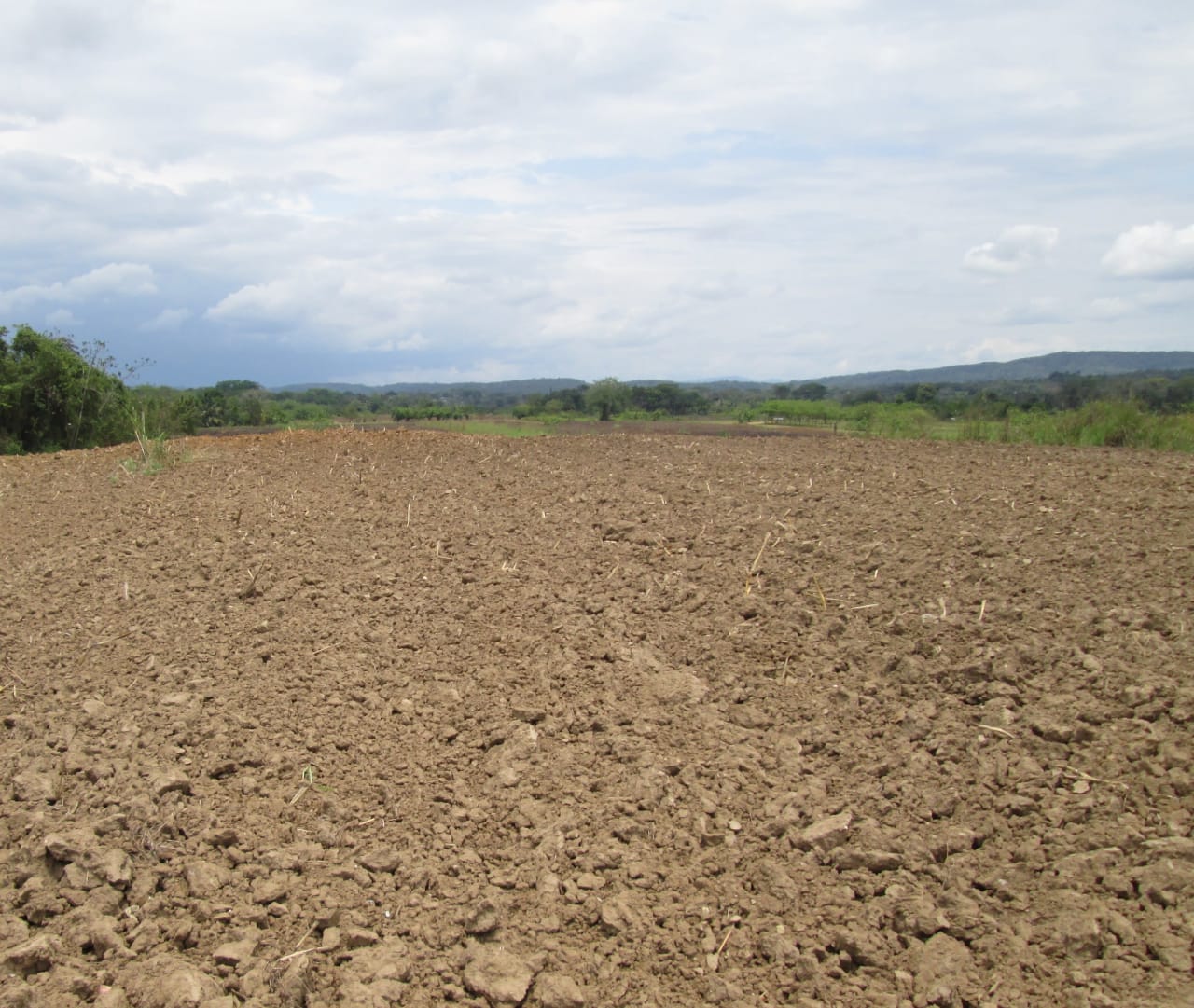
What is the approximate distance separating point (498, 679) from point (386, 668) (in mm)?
548

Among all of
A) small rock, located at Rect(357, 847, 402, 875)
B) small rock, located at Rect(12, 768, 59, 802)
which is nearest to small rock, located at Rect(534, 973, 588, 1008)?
small rock, located at Rect(357, 847, 402, 875)

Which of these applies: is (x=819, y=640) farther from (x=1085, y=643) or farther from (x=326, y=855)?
(x=326, y=855)

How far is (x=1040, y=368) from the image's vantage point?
168ft

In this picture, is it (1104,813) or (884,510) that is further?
(884,510)

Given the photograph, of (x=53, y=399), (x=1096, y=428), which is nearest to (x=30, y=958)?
(x=1096, y=428)

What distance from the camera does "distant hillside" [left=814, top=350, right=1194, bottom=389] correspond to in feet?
125

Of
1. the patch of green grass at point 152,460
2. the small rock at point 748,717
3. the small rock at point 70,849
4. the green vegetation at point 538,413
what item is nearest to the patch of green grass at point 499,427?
the green vegetation at point 538,413

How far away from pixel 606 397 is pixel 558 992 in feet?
63.8

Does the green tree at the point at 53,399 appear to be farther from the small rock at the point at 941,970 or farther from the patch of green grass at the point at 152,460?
the small rock at the point at 941,970

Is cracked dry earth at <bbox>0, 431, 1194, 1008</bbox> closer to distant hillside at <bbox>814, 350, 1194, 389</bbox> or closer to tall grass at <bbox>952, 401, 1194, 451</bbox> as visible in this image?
tall grass at <bbox>952, 401, 1194, 451</bbox>

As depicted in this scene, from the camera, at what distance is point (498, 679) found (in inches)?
161

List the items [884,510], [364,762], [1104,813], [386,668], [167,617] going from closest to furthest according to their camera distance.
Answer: [1104,813], [364,762], [386,668], [167,617], [884,510]

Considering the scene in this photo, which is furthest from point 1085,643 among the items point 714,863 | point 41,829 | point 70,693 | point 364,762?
point 70,693

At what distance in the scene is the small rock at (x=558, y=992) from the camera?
2.39 metres
